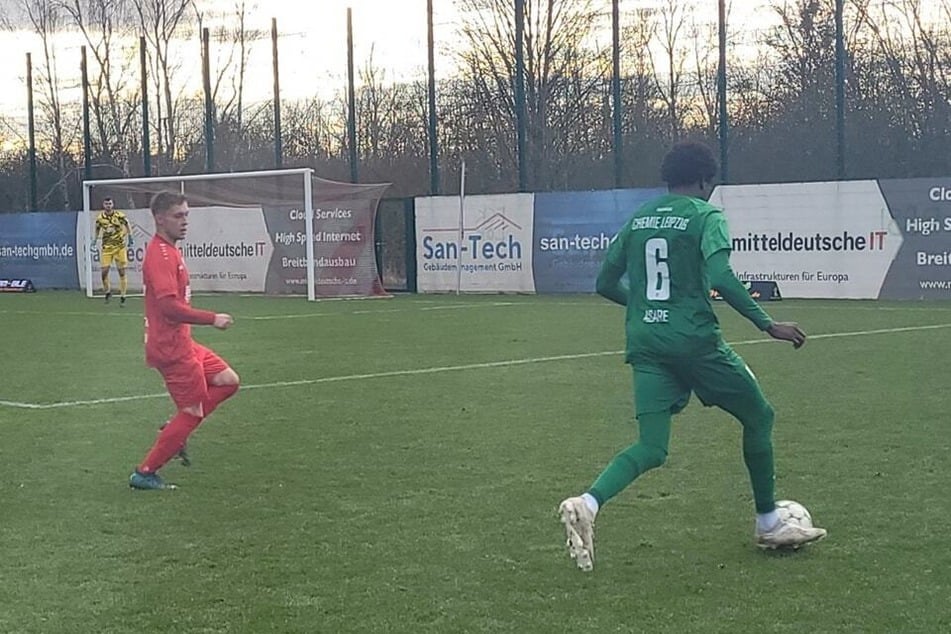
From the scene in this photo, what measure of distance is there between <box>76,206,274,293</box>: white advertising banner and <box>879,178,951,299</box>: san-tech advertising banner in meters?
12.8

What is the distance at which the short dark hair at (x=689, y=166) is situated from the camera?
579 cm

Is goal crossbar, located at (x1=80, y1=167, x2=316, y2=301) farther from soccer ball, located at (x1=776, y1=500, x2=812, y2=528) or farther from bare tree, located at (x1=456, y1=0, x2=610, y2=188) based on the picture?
soccer ball, located at (x1=776, y1=500, x2=812, y2=528)

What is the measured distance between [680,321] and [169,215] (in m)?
3.16

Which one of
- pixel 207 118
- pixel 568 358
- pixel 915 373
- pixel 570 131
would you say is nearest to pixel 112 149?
pixel 207 118

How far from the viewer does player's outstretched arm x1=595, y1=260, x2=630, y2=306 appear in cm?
601

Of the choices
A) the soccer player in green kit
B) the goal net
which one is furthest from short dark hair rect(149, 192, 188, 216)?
the goal net

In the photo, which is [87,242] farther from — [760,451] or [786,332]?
[786,332]

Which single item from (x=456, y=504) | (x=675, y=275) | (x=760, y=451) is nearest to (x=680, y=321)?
(x=675, y=275)

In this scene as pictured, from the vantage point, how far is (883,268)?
23.1m

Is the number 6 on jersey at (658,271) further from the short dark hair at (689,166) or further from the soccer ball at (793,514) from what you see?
the soccer ball at (793,514)

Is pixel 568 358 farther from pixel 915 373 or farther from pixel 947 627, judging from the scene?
pixel 947 627

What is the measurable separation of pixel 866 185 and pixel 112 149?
30.4 meters

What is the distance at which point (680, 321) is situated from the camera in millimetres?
5742

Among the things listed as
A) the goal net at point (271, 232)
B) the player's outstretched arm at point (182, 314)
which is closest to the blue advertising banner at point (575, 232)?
the goal net at point (271, 232)
